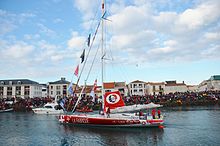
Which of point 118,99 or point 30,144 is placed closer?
point 30,144

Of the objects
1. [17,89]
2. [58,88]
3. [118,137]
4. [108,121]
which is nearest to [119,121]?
[108,121]

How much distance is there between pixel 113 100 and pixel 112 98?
13.3 inches

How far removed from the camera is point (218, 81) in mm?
157125

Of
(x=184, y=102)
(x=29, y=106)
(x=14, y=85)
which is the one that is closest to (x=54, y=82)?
(x=14, y=85)

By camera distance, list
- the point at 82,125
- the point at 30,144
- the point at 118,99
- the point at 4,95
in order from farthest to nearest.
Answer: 1. the point at 4,95
2. the point at 82,125
3. the point at 118,99
4. the point at 30,144

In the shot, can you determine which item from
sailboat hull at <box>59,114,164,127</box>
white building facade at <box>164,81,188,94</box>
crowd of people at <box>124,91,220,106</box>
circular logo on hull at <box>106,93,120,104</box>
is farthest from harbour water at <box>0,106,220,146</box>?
white building facade at <box>164,81,188,94</box>

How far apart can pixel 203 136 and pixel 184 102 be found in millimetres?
57572

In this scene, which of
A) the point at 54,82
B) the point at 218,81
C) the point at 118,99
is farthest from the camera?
the point at 218,81

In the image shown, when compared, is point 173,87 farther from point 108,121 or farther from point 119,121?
point 108,121

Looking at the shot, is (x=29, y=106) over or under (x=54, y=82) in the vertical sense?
under

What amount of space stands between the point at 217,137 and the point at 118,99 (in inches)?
561

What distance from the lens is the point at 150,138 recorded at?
27266 millimetres

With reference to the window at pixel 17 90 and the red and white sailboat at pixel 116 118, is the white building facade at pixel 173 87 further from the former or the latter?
the red and white sailboat at pixel 116 118

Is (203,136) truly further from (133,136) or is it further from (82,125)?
(82,125)
